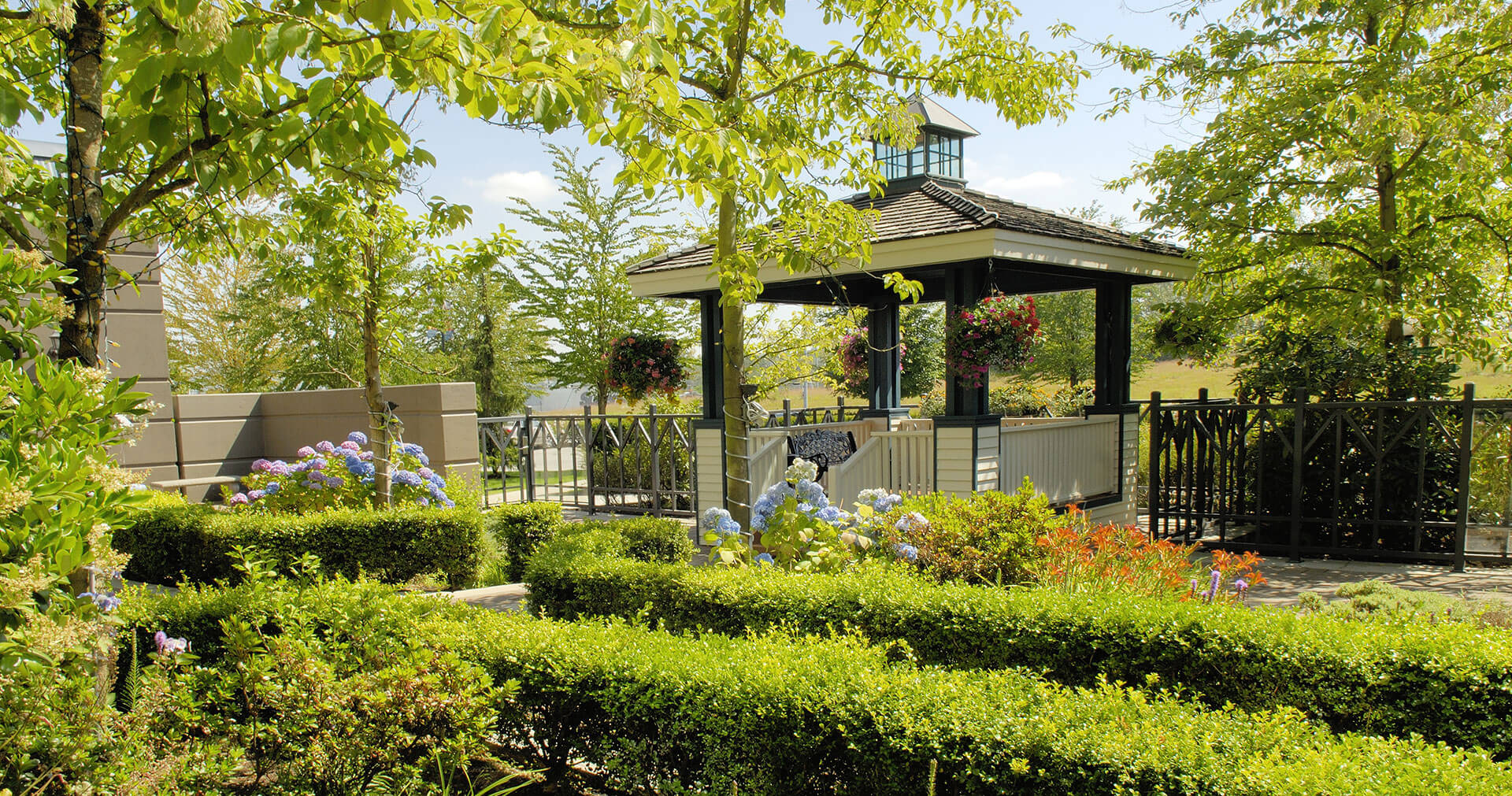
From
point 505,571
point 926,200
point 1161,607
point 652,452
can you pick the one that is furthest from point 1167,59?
point 505,571

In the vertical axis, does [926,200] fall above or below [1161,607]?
above

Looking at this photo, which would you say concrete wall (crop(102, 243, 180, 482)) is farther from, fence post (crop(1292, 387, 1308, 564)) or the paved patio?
fence post (crop(1292, 387, 1308, 564))

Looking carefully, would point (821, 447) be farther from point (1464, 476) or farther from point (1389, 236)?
point (1389, 236)

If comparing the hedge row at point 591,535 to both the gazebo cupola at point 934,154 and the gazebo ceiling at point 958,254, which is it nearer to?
the gazebo ceiling at point 958,254

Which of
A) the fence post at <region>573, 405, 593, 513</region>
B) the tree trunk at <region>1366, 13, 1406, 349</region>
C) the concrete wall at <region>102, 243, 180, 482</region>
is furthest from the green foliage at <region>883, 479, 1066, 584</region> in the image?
the concrete wall at <region>102, 243, 180, 482</region>

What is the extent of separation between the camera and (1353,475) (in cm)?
850

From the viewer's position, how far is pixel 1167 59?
9.90m

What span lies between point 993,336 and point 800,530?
3.18 m

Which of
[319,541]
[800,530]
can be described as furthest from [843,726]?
[319,541]

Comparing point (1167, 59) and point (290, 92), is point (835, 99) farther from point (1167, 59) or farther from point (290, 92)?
point (1167, 59)

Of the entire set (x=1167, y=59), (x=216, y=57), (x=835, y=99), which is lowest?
(x=216, y=57)

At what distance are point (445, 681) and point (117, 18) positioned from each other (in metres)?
3.09

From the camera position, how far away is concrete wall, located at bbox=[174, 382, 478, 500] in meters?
10.0

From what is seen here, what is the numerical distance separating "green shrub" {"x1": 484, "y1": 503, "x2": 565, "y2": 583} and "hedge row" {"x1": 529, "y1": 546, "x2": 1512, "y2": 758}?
119 inches
